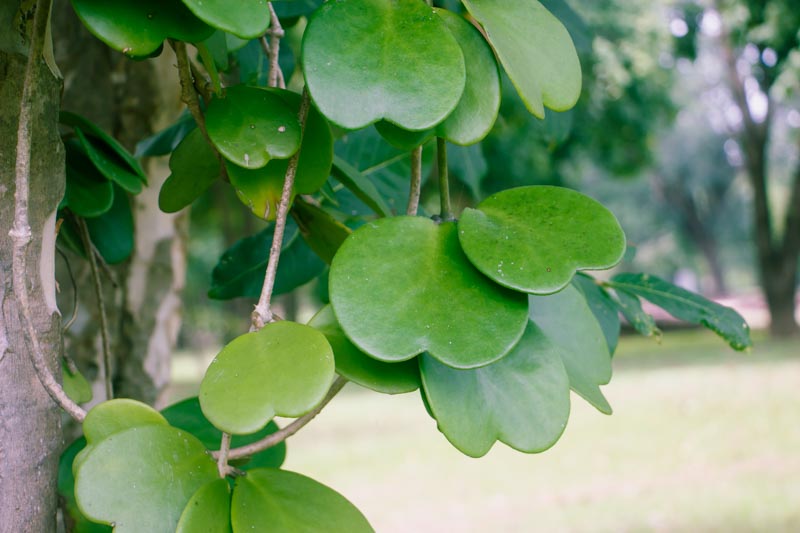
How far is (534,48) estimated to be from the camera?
44 centimetres

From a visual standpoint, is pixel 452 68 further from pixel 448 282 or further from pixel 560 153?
pixel 560 153

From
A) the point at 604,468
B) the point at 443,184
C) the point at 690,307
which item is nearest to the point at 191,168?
the point at 443,184

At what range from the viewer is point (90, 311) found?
3.90 feet

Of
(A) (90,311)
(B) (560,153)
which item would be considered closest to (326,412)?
(B) (560,153)

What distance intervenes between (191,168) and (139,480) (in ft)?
0.79

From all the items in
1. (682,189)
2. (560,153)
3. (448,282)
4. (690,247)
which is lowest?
(690,247)

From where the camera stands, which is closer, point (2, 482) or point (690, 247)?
point (2, 482)

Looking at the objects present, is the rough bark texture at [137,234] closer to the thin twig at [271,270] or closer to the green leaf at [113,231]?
the green leaf at [113,231]

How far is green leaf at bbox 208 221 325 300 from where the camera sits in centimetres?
82

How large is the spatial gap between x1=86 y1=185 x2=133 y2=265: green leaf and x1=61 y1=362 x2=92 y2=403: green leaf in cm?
16

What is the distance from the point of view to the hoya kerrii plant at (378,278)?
374mm

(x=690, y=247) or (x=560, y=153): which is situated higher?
(x=560, y=153)

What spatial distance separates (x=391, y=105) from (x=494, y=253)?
0.09 metres

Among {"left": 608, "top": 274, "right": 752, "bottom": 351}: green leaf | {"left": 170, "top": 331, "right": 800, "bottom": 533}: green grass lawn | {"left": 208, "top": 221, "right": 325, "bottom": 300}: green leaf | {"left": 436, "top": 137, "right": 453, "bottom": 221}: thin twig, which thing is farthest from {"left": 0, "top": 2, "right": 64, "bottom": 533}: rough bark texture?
{"left": 170, "top": 331, "right": 800, "bottom": 533}: green grass lawn
